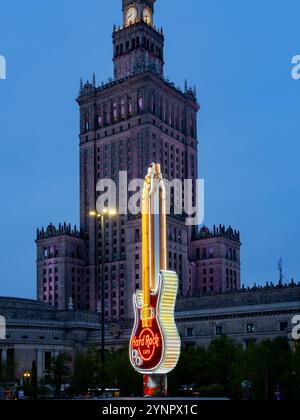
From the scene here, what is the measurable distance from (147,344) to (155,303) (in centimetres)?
277

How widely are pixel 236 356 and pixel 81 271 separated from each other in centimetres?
10747

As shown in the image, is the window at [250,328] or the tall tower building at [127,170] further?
the tall tower building at [127,170]

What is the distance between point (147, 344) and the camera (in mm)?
47250

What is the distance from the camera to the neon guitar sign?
153 feet

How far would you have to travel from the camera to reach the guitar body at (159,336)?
46.3 m

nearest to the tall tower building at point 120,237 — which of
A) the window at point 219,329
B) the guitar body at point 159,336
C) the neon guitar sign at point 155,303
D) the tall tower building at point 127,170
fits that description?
the tall tower building at point 127,170

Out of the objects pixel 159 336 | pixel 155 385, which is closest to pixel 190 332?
pixel 155 385

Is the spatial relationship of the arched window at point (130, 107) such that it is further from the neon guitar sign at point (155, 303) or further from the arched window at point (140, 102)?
the neon guitar sign at point (155, 303)

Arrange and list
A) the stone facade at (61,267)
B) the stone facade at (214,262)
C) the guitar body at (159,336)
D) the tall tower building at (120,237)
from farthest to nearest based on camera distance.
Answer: the stone facade at (214,262) < the stone facade at (61,267) < the tall tower building at (120,237) < the guitar body at (159,336)

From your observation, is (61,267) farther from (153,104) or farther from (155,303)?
(155,303)

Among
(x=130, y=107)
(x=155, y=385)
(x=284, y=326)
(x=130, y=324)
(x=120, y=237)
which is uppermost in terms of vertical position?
(x=130, y=107)

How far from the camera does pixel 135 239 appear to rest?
178625 millimetres
